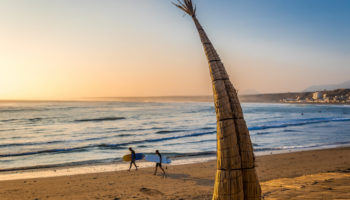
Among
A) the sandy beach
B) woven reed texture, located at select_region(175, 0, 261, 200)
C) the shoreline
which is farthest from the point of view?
the shoreline

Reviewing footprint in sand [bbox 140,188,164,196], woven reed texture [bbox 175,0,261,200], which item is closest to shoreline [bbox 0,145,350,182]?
footprint in sand [bbox 140,188,164,196]

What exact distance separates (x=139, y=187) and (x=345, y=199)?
7.19 meters

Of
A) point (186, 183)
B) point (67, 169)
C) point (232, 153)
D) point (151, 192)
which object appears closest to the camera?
point (232, 153)

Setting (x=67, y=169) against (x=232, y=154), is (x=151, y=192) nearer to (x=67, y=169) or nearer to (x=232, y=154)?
(x=67, y=169)

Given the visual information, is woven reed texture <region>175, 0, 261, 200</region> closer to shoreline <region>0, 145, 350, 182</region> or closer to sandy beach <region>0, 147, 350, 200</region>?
sandy beach <region>0, 147, 350, 200</region>

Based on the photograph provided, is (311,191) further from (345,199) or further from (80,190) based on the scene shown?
(80,190)

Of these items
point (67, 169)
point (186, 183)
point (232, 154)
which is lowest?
point (67, 169)

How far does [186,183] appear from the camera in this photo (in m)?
11.5

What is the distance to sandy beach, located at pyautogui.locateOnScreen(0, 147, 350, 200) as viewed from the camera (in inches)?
340

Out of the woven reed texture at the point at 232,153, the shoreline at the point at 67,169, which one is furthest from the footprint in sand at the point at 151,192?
the woven reed texture at the point at 232,153

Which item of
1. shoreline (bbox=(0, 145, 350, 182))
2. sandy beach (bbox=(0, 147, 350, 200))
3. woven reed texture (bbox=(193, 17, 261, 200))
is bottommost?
shoreline (bbox=(0, 145, 350, 182))

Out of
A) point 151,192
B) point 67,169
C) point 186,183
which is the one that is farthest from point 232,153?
point 67,169

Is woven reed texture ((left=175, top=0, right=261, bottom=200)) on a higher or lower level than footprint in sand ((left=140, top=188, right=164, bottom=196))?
higher

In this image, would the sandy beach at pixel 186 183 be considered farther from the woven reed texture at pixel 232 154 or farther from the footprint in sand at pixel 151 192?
the woven reed texture at pixel 232 154
